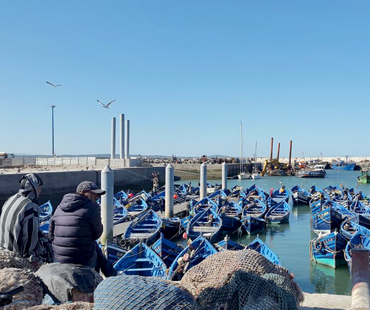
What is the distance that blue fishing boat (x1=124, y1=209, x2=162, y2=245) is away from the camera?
1828cm

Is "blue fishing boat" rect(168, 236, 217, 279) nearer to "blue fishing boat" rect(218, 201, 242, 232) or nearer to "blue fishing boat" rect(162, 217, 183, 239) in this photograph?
"blue fishing boat" rect(162, 217, 183, 239)

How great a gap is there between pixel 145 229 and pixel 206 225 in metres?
3.81

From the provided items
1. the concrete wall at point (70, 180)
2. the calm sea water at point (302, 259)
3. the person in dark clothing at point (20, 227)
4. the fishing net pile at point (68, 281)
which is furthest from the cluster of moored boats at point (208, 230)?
the fishing net pile at point (68, 281)

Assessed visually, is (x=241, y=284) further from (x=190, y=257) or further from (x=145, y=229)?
(x=145, y=229)

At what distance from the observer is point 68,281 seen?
3740 mm

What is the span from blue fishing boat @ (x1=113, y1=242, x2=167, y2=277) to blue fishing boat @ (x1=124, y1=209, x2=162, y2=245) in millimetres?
4943

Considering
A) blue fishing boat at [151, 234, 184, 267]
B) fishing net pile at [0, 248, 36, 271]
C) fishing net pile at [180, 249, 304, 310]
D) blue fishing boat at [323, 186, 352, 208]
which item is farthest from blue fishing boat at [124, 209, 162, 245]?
blue fishing boat at [323, 186, 352, 208]

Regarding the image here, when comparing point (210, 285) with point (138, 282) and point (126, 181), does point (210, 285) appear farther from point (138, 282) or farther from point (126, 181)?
point (126, 181)

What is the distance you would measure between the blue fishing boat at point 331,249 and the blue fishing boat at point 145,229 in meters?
7.56

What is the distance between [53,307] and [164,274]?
845cm

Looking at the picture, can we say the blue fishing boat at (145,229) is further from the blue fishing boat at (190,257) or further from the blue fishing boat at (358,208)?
the blue fishing boat at (358,208)

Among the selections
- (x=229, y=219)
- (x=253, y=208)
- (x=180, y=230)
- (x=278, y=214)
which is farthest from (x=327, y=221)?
(x=180, y=230)

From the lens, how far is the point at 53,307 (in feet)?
10.6

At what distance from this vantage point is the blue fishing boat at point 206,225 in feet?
67.2
